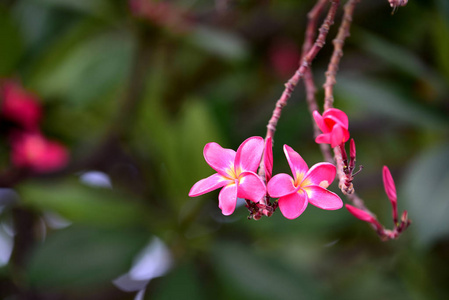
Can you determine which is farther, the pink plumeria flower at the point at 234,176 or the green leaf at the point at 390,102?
the green leaf at the point at 390,102

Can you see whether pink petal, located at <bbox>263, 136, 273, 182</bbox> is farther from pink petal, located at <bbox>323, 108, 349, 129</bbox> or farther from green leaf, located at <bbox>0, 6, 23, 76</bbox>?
green leaf, located at <bbox>0, 6, 23, 76</bbox>

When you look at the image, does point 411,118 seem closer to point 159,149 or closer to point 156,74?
point 159,149

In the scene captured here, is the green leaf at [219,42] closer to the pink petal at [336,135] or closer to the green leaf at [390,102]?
the green leaf at [390,102]

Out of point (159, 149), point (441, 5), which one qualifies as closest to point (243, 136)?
point (159, 149)

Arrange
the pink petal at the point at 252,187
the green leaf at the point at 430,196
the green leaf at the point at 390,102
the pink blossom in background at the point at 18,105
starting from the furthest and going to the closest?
the pink blossom in background at the point at 18,105, the green leaf at the point at 390,102, the green leaf at the point at 430,196, the pink petal at the point at 252,187

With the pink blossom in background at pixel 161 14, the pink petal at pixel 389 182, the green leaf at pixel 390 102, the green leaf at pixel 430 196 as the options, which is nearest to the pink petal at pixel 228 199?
the pink petal at pixel 389 182

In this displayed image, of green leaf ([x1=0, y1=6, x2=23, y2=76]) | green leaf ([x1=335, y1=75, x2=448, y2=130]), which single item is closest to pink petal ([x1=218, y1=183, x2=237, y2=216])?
green leaf ([x1=335, y1=75, x2=448, y2=130])
